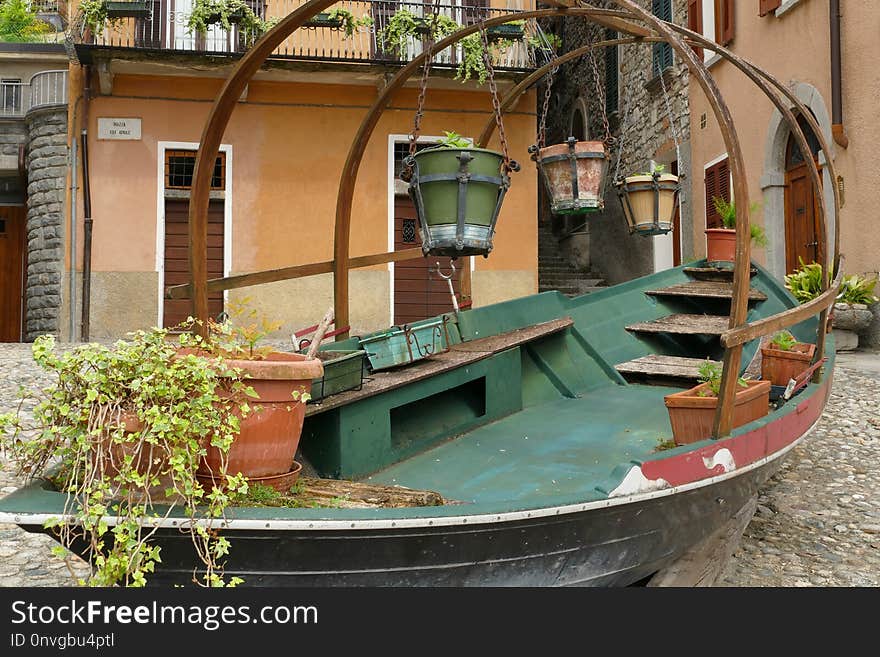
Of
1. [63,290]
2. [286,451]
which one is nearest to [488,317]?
[286,451]

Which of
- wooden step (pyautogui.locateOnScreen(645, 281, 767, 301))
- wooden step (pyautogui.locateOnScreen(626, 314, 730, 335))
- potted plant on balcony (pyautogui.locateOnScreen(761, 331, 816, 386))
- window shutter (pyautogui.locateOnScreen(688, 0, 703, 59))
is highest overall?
window shutter (pyautogui.locateOnScreen(688, 0, 703, 59))

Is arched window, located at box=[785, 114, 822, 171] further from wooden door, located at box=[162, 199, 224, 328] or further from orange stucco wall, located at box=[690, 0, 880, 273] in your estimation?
wooden door, located at box=[162, 199, 224, 328]

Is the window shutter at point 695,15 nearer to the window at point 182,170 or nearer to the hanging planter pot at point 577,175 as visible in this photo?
the window at point 182,170

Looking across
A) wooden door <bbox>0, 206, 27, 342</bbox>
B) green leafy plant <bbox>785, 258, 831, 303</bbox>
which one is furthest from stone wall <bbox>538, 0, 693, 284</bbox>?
wooden door <bbox>0, 206, 27, 342</bbox>

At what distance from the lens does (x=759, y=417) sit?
3383 mm

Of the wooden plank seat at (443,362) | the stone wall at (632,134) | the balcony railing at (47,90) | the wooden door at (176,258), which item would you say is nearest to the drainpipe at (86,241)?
the wooden door at (176,258)

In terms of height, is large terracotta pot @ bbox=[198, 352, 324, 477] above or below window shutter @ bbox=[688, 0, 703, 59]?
below

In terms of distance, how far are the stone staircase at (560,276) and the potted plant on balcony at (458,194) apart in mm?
10533

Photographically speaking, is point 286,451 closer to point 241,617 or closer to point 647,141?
point 241,617

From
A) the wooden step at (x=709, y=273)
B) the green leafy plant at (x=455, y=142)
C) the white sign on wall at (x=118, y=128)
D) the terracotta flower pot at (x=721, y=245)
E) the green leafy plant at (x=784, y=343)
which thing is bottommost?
the green leafy plant at (x=784, y=343)

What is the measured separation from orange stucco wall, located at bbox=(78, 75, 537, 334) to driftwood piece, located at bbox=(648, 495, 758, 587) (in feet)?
28.4

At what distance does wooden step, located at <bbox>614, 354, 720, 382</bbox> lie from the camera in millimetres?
4816

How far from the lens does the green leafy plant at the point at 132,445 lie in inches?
76.9

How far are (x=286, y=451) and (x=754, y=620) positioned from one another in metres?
1.51
